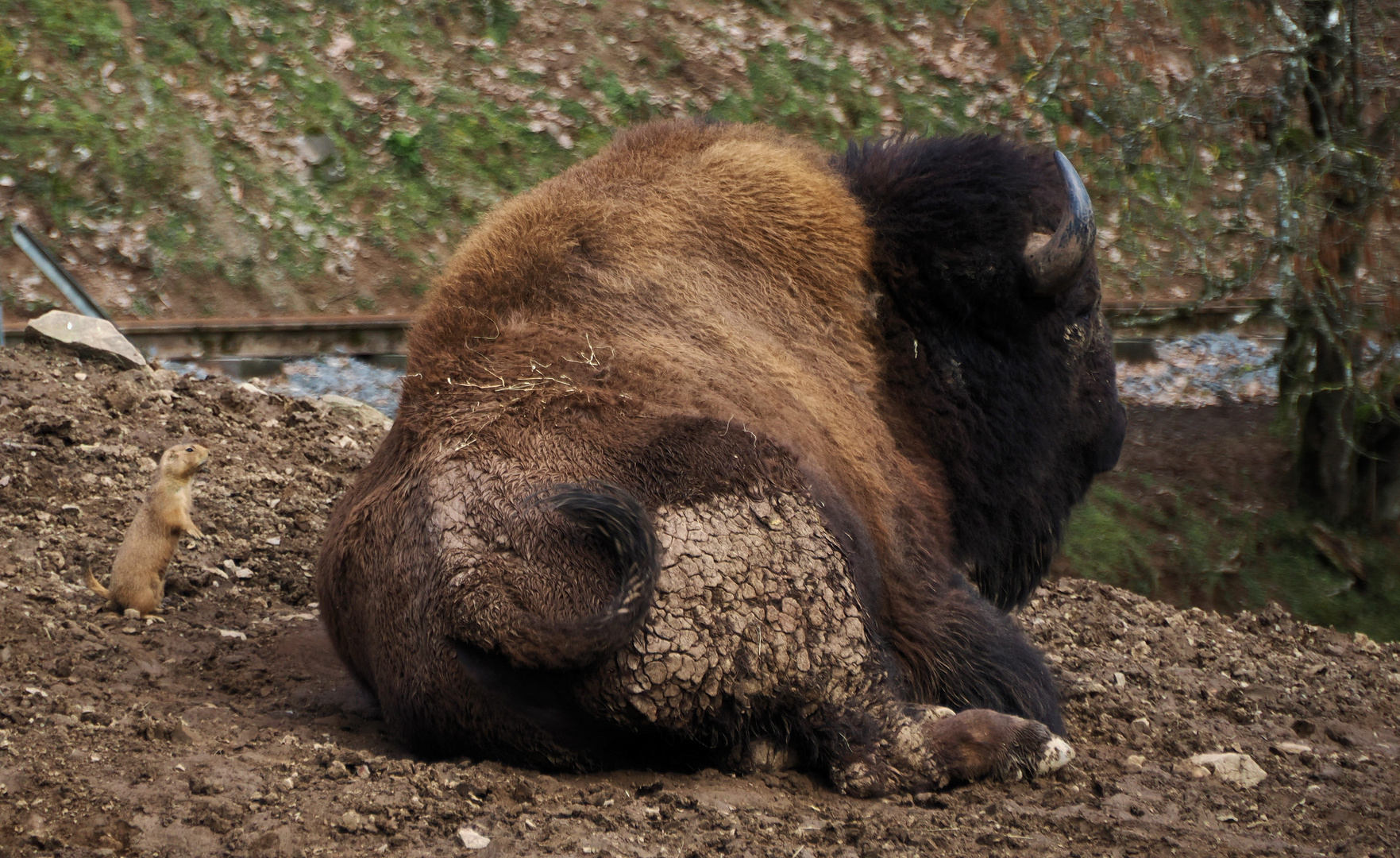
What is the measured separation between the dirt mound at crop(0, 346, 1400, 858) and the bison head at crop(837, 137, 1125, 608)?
0.80 meters

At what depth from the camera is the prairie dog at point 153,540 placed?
439cm

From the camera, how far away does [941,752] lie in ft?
11.0

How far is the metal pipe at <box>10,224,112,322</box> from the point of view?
6.82m

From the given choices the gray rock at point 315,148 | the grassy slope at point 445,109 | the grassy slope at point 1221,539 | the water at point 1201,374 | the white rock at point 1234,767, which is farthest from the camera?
the gray rock at point 315,148

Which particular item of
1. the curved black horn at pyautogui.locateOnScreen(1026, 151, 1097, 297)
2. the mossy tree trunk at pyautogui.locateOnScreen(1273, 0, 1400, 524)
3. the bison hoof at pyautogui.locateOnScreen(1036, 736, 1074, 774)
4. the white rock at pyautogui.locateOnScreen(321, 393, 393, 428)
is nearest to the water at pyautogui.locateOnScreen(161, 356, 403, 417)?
the white rock at pyautogui.locateOnScreen(321, 393, 393, 428)

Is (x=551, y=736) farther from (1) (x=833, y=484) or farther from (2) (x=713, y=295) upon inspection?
(2) (x=713, y=295)

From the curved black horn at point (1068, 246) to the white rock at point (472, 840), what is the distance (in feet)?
8.91

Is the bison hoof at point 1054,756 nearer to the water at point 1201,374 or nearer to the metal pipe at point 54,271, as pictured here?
the metal pipe at point 54,271

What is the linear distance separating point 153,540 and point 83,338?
2.64 metres

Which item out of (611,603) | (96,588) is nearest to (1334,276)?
(611,603)

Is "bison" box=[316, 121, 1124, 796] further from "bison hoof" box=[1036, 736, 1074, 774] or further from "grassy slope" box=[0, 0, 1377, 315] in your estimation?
"grassy slope" box=[0, 0, 1377, 315]

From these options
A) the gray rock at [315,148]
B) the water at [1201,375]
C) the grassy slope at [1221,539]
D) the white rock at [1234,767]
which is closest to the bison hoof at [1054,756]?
the white rock at [1234,767]

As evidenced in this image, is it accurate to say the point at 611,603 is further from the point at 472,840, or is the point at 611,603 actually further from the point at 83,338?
the point at 83,338

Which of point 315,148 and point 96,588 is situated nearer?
point 96,588
